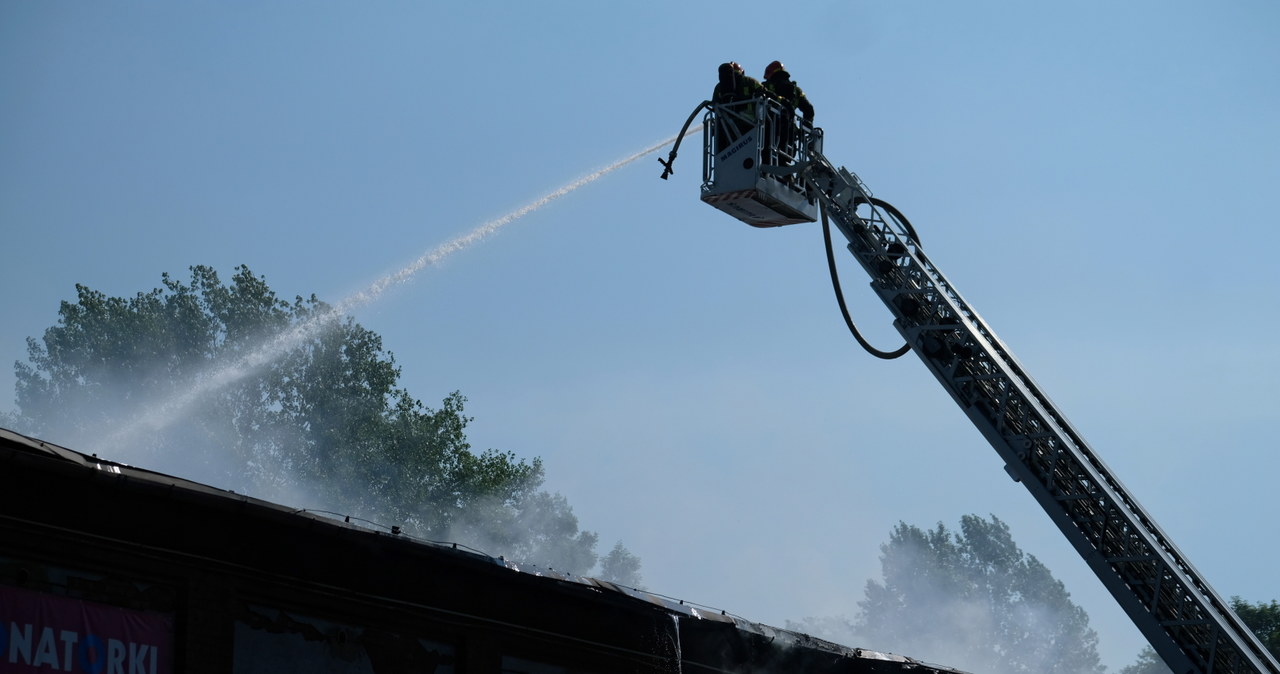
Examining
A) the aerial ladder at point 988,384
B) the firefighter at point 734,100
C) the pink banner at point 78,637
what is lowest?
the pink banner at point 78,637

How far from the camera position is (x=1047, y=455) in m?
15.4

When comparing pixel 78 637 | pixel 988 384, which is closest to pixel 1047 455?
pixel 988 384

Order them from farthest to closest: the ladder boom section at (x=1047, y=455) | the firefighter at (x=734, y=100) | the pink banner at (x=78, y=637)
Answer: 1. the firefighter at (x=734, y=100)
2. the ladder boom section at (x=1047, y=455)
3. the pink banner at (x=78, y=637)

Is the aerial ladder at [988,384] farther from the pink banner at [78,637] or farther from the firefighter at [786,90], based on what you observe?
the pink banner at [78,637]

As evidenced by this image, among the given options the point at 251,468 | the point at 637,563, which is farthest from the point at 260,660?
the point at 637,563

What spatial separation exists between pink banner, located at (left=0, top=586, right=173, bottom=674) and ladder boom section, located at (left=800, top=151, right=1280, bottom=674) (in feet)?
30.4

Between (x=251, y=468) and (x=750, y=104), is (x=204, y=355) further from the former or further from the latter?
(x=750, y=104)

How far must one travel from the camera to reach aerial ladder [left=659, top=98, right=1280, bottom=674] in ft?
47.6

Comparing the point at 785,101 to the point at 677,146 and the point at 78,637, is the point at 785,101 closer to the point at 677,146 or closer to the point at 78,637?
the point at 677,146

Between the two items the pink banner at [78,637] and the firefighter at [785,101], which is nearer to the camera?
the pink banner at [78,637]

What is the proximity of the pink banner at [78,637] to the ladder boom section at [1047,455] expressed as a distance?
928 cm

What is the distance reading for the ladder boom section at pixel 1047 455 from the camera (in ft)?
47.4

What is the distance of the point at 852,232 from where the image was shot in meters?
16.7

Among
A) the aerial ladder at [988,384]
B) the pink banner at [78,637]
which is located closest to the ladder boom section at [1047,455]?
the aerial ladder at [988,384]
